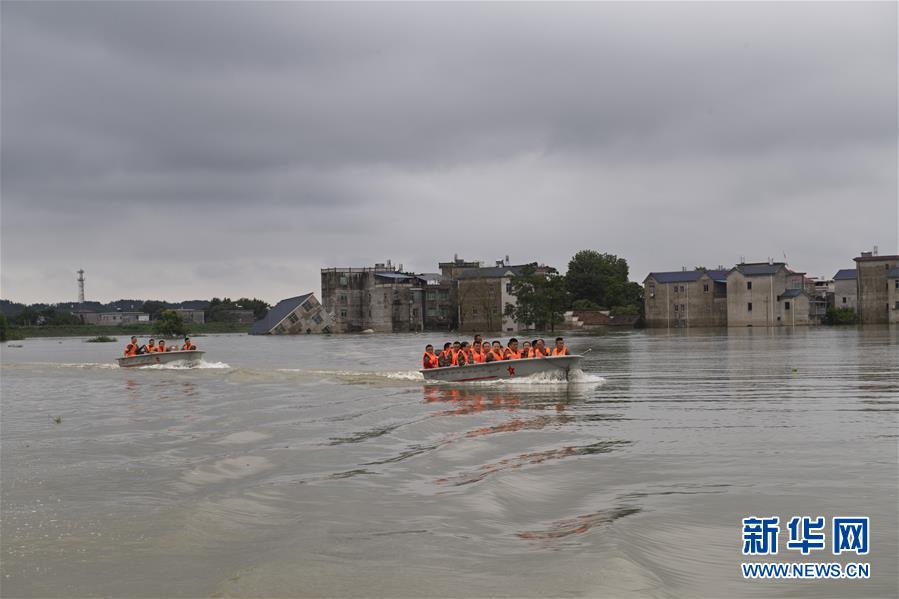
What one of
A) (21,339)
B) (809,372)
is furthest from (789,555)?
(21,339)

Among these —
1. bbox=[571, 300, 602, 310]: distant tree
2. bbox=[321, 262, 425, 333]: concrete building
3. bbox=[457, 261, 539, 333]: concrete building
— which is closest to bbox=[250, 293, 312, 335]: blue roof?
bbox=[321, 262, 425, 333]: concrete building

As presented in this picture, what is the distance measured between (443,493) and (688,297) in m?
90.7

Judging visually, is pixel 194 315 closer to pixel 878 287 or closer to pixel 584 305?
pixel 584 305

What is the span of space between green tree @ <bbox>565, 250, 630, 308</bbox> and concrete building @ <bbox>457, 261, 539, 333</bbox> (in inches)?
407

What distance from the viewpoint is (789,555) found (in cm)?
836

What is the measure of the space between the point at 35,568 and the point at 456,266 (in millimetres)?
110345

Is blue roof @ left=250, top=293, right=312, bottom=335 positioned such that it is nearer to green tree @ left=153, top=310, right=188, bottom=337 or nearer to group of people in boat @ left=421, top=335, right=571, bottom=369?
green tree @ left=153, top=310, right=188, bottom=337

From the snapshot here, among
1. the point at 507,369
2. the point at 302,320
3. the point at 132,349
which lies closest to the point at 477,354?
the point at 507,369

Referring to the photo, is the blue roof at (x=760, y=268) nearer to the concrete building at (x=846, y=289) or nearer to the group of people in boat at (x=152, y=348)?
the concrete building at (x=846, y=289)

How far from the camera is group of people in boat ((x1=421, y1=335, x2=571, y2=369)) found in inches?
1115

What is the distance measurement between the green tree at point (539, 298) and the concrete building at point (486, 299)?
8.38m

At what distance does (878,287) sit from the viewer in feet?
302

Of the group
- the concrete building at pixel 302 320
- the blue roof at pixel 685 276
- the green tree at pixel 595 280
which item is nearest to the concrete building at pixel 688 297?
the blue roof at pixel 685 276

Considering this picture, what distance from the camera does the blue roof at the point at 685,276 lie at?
97438 mm
